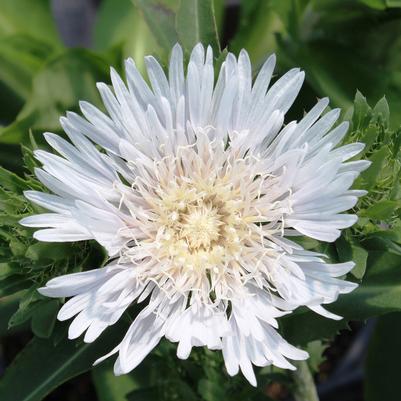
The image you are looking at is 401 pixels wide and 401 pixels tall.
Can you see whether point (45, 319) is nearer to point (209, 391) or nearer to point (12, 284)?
point (12, 284)

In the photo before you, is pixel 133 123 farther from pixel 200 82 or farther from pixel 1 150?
pixel 1 150

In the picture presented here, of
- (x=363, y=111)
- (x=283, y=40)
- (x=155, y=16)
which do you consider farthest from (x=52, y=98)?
(x=363, y=111)

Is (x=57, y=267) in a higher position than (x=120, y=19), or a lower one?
lower

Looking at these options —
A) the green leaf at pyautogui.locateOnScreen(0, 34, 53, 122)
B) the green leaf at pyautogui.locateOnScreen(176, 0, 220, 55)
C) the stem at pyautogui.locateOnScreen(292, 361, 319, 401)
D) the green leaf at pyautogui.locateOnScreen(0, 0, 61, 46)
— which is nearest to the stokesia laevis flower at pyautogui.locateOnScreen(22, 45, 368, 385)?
the green leaf at pyautogui.locateOnScreen(176, 0, 220, 55)

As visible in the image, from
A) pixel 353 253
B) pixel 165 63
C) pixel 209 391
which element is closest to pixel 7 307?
pixel 209 391

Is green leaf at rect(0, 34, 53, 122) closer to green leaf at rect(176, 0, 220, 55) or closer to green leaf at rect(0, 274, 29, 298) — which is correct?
green leaf at rect(176, 0, 220, 55)

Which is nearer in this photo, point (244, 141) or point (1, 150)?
point (244, 141)
